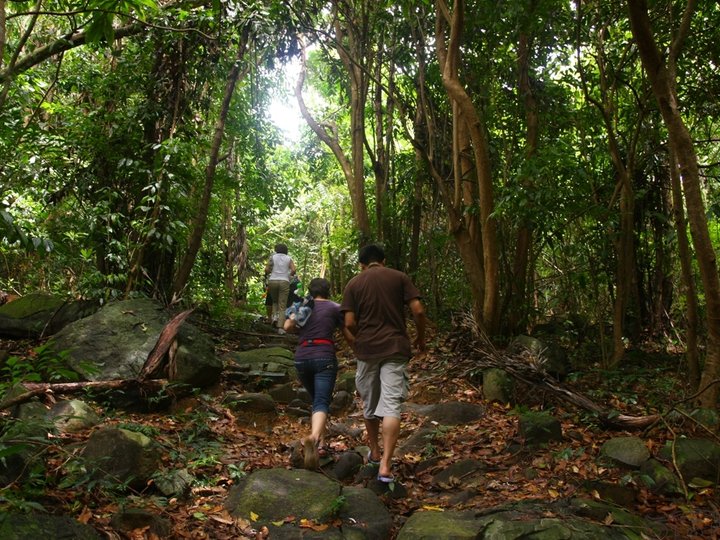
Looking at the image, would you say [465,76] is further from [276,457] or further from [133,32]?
[276,457]

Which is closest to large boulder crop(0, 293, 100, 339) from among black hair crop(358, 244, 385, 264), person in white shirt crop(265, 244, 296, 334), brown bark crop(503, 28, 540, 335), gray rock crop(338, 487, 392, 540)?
person in white shirt crop(265, 244, 296, 334)

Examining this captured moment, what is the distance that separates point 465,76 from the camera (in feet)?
30.3

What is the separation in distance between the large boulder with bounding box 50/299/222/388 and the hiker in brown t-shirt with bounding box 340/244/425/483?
9.08 feet

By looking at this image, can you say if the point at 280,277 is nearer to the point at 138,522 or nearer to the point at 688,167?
the point at 138,522

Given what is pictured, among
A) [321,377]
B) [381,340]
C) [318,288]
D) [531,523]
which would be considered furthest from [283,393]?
[531,523]

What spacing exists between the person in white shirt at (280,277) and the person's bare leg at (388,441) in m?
6.84

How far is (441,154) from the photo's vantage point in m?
10.4

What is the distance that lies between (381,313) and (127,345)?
11.9 ft

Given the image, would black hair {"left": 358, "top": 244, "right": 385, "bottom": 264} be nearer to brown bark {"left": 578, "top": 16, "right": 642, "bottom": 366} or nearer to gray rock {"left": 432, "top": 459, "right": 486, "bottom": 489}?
gray rock {"left": 432, "top": 459, "right": 486, "bottom": 489}

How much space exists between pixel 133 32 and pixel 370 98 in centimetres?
568

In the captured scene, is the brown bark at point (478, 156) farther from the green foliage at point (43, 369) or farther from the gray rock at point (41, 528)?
the gray rock at point (41, 528)

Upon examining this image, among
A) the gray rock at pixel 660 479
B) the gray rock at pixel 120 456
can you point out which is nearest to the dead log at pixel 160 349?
the gray rock at pixel 120 456

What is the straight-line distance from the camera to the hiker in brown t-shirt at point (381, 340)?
15.4 feet

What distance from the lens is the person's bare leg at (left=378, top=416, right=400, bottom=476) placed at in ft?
15.1
